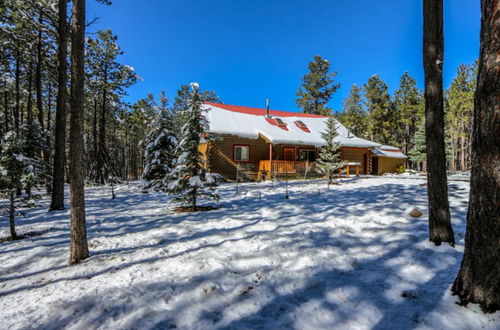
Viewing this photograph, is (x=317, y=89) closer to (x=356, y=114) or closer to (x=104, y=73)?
(x=356, y=114)

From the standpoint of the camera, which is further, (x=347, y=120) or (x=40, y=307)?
(x=347, y=120)

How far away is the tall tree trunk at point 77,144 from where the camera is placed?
3811 millimetres

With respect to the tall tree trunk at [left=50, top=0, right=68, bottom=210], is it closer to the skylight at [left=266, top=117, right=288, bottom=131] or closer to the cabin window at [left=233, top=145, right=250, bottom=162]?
the cabin window at [left=233, top=145, right=250, bottom=162]

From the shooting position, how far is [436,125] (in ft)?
12.3

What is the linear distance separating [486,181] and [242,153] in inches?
583

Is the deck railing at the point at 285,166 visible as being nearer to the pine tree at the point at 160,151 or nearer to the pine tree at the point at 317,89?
the pine tree at the point at 160,151

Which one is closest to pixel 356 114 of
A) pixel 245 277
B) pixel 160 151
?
pixel 160 151

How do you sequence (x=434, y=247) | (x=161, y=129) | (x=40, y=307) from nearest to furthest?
(x=40, y=307), (x=434, y=247), (x=161, y=129)

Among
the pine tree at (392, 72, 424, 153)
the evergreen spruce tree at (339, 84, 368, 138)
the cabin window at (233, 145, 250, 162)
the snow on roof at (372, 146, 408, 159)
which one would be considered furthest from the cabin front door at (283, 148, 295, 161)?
the pine tree at (392, 72, 424, 153)

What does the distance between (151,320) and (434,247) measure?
4.24 m

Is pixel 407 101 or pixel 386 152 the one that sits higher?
pixel 407 101

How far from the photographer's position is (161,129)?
43.5 feet

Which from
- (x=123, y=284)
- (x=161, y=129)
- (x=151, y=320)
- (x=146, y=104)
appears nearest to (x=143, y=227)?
(x=123, y=284)

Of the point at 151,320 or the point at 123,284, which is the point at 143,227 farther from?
the point at 151,320
